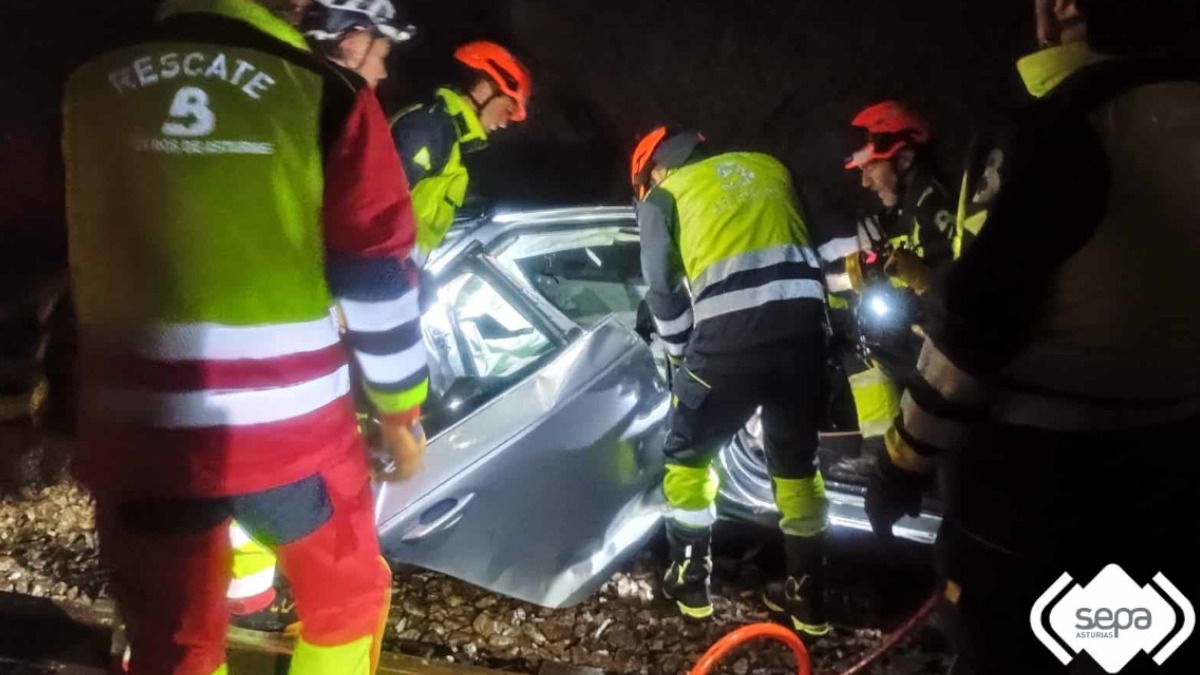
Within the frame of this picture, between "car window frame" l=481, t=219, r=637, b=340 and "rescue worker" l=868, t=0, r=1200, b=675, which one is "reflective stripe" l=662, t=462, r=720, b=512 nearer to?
"car window frame" l=481, t=219, r=637, b=340

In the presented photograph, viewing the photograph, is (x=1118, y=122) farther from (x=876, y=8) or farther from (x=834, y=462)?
(x=834, y=462)

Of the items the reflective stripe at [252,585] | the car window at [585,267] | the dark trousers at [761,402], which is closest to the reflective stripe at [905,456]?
the dark trousers at [761,402]

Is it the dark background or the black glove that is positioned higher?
the dark background

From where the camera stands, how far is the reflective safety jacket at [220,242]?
1308mm

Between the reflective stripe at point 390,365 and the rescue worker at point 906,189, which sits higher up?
the rescue worker at point 906,189

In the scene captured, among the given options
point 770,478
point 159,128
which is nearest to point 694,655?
point 770,478

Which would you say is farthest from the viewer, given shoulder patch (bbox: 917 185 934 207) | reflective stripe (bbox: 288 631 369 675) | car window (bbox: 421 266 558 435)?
car window (bbox: 421 266 558 435)

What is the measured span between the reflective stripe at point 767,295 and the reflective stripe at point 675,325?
0.31ft


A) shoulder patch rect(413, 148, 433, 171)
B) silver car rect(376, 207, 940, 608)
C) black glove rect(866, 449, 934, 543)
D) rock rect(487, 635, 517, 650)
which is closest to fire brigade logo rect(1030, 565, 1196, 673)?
black glove rect(866, 449, 934, 543)

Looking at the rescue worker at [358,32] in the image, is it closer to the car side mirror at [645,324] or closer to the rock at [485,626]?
the car side mirror at [645,324]

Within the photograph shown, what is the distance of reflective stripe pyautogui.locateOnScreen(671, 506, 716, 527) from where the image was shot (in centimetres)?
212

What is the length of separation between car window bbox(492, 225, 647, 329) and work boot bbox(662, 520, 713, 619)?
22.8 inches

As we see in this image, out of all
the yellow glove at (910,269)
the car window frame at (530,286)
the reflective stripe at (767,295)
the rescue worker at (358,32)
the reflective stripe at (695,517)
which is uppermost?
the rescue worker at (358,32)

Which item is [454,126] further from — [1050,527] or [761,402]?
[1050,527]
